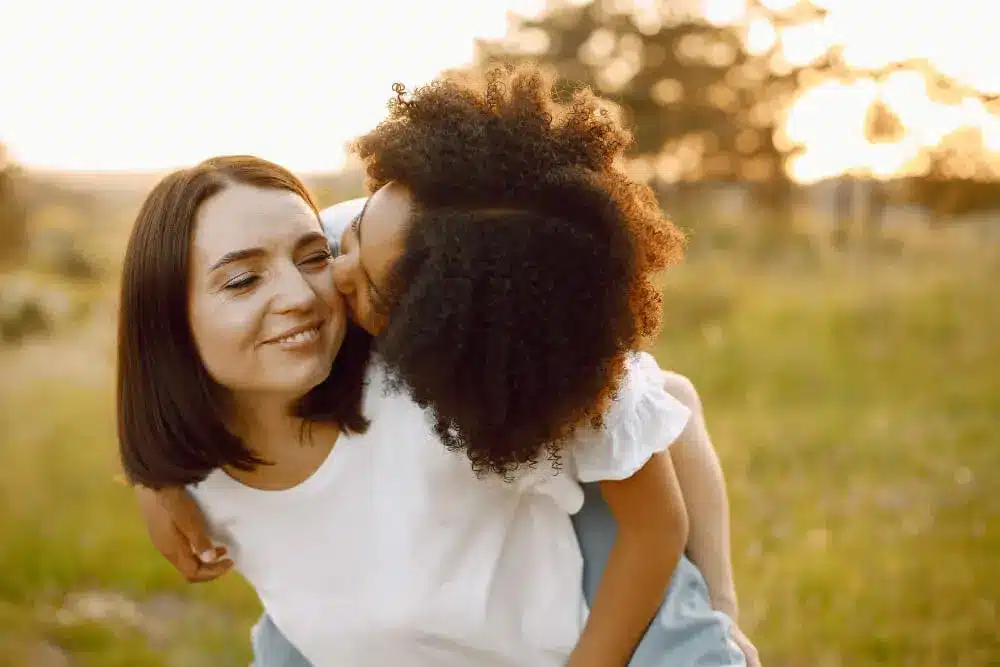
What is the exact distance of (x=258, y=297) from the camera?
146 cm

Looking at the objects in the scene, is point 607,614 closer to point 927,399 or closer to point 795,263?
point 927,399

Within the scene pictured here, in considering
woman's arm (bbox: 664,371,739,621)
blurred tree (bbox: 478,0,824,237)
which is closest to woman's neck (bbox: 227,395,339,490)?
woman's arm (bbox: 664,371,739,621)

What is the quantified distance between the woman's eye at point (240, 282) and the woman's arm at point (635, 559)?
65cm

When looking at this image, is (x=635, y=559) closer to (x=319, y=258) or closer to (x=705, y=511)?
(x=705, y=511)

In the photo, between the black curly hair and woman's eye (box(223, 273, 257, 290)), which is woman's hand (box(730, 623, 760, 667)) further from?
woman's eye (box(223, 273, 257, 290))

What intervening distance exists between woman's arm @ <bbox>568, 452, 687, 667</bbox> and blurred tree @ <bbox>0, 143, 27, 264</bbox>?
4.56 meters

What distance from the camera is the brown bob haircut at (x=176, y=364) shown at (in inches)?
58.4

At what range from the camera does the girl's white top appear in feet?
5.03

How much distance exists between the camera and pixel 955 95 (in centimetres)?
586

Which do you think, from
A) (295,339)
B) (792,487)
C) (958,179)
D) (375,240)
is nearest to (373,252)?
(375,240)

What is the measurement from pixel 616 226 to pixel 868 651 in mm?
2192

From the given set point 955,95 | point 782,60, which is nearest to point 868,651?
point 955,95

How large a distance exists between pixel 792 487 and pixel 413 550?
2.77m

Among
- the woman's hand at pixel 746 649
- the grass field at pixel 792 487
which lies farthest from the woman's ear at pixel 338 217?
the grass field at pixel 792 487
